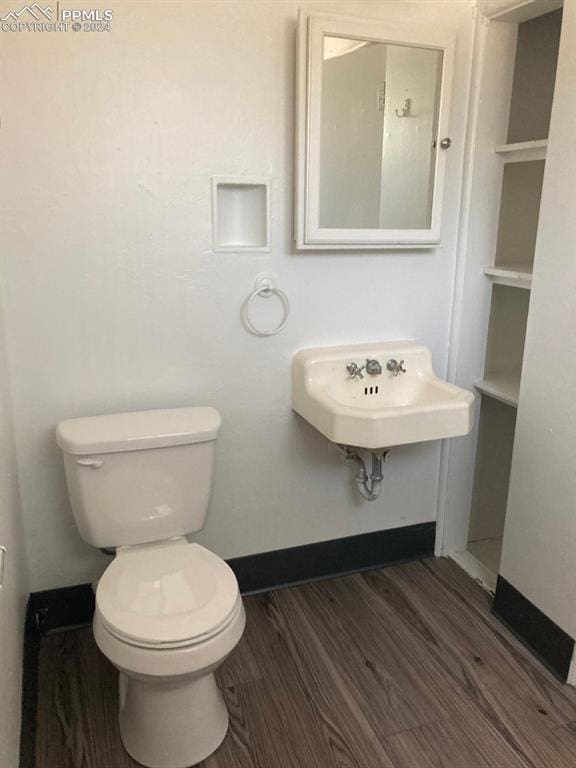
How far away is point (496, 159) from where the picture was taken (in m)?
2.10

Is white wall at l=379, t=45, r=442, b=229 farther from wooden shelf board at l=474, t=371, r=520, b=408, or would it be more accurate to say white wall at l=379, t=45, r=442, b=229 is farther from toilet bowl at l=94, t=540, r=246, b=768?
toilet bowl at l=94, t=540, r=246, b=768

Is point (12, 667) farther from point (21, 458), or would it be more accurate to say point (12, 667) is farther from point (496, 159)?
point (496, 159)

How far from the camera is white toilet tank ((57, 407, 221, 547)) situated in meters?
1.70

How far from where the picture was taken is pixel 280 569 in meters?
2.25

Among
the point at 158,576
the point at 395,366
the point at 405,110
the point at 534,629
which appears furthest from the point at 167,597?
the point at 405,110

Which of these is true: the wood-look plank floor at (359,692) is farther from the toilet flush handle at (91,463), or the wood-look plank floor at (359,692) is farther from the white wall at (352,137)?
the white wall at (352,137)

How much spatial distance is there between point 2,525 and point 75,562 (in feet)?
1.95

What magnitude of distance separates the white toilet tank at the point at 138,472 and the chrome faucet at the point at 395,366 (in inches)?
25.6

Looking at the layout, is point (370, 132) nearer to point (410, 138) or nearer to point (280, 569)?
point (410, 138)

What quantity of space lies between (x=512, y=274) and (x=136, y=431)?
1.35 m

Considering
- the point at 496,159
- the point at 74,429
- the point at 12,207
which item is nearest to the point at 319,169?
the point at 496,159

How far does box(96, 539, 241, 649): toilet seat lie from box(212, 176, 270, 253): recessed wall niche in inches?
37.2

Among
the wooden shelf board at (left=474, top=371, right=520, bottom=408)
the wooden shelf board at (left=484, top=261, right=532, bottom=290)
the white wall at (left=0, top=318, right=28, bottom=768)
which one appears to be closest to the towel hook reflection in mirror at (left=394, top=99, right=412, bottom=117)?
the wooden shelf board at (left=484, top=261, right=532, bottom=290)

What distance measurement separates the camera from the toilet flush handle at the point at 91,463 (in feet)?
5.51
